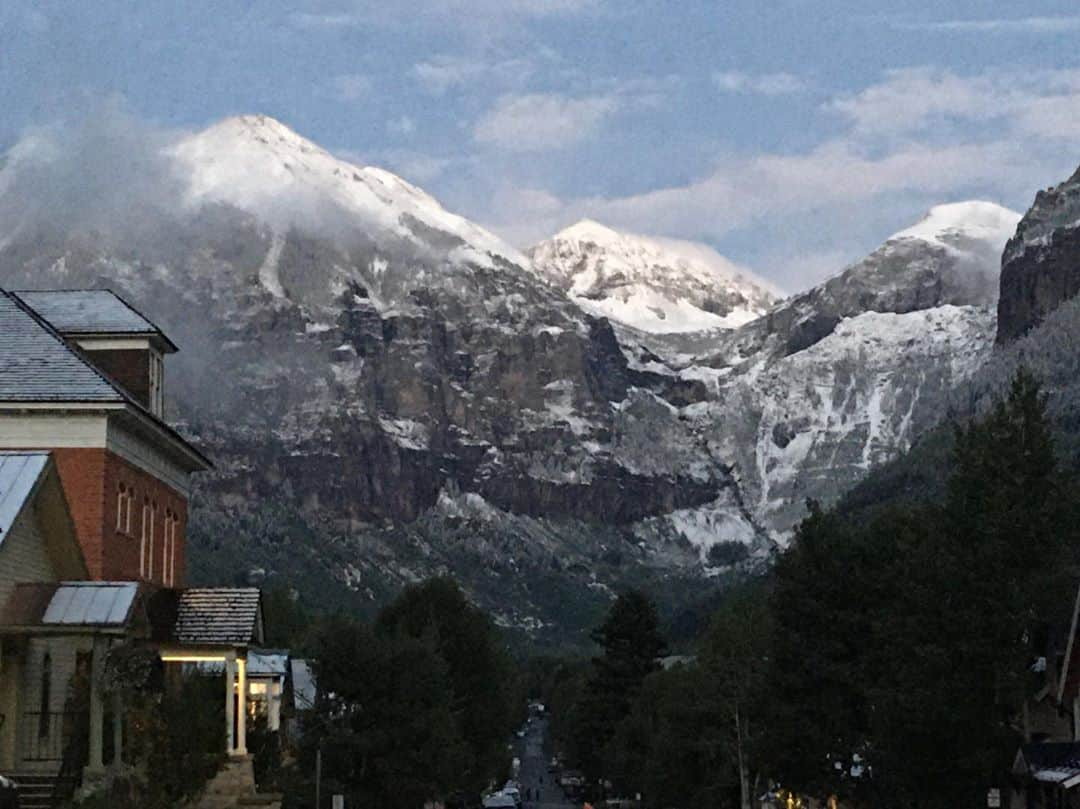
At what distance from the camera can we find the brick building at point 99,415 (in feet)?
153

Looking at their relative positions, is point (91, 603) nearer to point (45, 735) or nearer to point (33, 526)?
point (33, 526)

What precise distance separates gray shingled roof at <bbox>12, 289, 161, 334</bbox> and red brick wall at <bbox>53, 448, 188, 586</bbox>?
4.36 metres

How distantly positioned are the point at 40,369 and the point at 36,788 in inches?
474

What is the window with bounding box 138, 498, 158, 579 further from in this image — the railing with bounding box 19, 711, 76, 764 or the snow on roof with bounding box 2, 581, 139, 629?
the snow on roof with bounding box 2, 581, 139, 629

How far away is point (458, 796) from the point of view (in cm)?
12569

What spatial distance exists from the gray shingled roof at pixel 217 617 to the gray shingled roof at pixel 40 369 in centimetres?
687

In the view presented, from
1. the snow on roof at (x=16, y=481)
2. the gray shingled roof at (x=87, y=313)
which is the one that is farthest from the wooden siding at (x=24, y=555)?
the gray shingled roof at (x=87, y=313)

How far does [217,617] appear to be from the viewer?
50625 mm

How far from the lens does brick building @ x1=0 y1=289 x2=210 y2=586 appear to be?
46594 mm

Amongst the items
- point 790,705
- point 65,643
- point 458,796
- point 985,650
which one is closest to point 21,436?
point 65,643

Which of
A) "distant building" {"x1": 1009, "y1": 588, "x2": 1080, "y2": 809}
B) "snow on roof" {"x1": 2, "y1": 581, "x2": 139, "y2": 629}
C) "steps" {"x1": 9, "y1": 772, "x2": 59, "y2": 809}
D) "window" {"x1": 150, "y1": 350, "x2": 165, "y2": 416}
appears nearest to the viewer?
"steps" {"x1": 9, "y1": 772, "x2": 59, "y2": 809}

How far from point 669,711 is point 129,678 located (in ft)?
251

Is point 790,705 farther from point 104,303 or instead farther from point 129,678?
point 129,678

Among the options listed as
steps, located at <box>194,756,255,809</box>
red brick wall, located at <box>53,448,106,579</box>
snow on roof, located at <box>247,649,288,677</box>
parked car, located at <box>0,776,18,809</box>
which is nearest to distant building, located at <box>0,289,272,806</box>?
red brick wall, located at <box>53,448,106,579</box>
